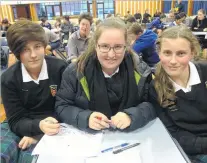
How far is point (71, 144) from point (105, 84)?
392 millimetres

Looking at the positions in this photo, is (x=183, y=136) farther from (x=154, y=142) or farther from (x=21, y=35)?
(x=21, y=35)

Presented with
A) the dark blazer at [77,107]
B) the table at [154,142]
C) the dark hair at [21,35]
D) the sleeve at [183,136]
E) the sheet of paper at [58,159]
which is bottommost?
the sleeve at [183,136]

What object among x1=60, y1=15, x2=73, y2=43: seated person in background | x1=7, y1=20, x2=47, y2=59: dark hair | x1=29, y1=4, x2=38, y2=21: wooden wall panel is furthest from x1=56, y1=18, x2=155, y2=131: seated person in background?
x1=29, y1=4, x2=38, y2=21: wooden wall panel

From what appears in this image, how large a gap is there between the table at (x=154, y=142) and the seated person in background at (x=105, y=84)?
0.06 m

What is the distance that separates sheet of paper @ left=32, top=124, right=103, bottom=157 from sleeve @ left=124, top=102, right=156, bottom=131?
0.54ft

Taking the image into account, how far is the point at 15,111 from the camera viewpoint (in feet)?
3.98

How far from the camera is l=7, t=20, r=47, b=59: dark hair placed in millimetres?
1139

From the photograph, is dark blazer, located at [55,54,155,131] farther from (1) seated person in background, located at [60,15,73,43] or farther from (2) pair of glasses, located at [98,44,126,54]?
(1) seated person in background, located at [60,15,73,43]

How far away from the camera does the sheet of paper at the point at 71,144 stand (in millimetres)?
849

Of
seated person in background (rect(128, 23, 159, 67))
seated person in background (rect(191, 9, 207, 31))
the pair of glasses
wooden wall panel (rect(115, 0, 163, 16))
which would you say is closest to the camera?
the pair of glasses

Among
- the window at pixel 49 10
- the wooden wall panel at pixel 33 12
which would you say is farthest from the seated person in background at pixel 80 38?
the wooden wall panel at pixel 33 12

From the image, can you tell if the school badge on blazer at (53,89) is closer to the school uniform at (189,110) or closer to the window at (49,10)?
the school uniform at (189,110)

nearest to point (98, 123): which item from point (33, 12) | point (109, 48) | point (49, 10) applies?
point (109, 48)

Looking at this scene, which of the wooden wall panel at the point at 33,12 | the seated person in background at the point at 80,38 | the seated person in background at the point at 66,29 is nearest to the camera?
the seated person in background at the point at 80,38
